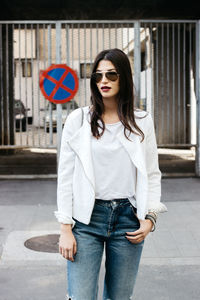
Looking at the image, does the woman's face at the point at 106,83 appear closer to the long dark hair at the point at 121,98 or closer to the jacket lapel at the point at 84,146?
the long dark hair at the point at 121,98

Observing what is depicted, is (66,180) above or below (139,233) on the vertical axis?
above

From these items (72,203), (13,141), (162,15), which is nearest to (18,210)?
(72,203)

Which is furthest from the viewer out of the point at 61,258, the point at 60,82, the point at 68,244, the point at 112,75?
the point at 60,82

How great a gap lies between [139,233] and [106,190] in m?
0.28

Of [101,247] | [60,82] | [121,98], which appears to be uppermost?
[60,82]

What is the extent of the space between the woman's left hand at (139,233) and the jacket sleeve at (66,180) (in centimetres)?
31

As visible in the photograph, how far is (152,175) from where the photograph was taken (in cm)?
280

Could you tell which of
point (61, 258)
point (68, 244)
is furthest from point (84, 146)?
point (61, 258)

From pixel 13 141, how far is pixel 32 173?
3033 millimetres

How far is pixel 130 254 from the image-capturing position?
265cm

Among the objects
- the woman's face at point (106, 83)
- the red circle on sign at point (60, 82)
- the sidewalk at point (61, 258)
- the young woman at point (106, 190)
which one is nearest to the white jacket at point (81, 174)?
the young woman at point (106, 190)

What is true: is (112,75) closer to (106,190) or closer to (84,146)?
(84,146)

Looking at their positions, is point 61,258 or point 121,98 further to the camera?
point 61,258

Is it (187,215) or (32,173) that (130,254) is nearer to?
(187,215)
